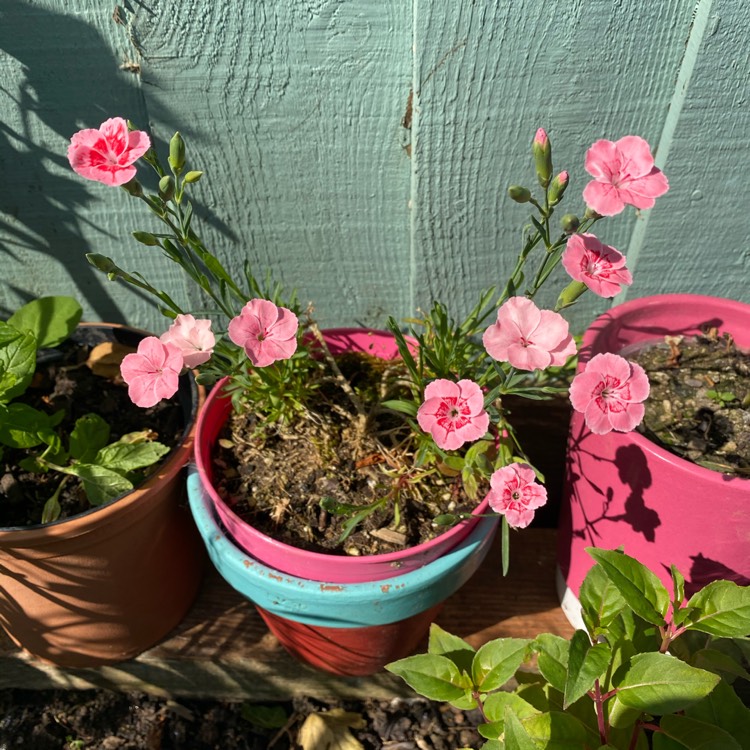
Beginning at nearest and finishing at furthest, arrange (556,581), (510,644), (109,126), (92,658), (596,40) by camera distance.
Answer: (109,126) → (510,644) → (596,40) → (92,658) → (556,581)

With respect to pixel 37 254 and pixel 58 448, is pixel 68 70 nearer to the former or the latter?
pixel 37 254

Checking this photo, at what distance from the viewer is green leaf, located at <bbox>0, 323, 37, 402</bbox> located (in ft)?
4.07

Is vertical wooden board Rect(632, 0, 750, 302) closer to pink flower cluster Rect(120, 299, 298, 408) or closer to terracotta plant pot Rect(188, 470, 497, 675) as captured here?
terracotta plant pot Rect(188, 470, 497, 675)

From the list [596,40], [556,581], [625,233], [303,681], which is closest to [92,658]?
[303,681]

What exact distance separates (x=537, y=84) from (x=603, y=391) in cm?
56

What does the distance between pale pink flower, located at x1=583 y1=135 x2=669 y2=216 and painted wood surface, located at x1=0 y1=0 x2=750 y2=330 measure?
0.30 m

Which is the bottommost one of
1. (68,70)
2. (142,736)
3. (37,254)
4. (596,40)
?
(142,736)

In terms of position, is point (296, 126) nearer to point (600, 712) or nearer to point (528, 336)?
point (528, 336)

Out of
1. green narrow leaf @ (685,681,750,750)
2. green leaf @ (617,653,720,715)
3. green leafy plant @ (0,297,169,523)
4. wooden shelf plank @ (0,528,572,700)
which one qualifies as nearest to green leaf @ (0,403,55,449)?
green leafy plant @ (0,297,169,523)

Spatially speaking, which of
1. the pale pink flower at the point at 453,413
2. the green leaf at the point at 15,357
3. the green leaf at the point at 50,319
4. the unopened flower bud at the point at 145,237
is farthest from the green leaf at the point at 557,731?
the green leaf at the point at 50,319

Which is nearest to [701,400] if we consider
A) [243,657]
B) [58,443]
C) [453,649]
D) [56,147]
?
[453,649]

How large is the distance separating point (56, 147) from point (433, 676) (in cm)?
111

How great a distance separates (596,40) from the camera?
125 centimetres

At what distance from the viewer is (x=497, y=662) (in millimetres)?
1131
